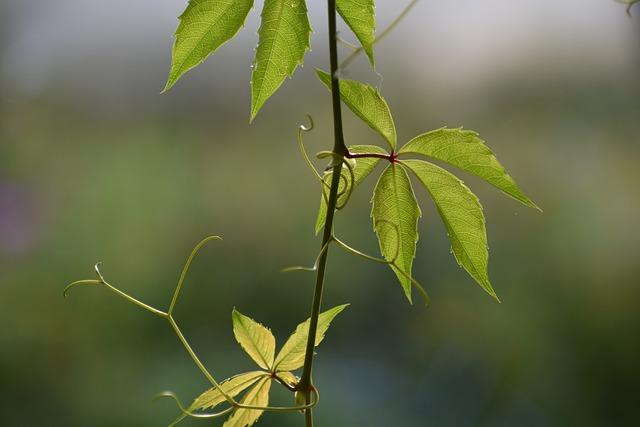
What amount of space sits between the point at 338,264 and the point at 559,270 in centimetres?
60

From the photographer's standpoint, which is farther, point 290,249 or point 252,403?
point 290,249

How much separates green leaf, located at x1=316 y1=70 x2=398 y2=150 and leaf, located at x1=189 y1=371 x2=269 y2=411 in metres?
0.14

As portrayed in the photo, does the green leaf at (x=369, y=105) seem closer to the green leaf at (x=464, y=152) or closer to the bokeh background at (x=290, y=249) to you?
the green leaf at (x=464, y=152)

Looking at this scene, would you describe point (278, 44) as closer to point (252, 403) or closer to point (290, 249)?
point (252, 403)

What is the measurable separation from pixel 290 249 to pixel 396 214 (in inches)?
58.1

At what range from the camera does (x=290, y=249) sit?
1.82m

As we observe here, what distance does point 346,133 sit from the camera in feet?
5.34

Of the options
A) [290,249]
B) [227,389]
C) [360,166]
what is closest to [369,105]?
[360,166]

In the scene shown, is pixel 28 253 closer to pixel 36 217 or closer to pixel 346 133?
pixel 36 217

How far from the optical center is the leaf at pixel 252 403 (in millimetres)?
350

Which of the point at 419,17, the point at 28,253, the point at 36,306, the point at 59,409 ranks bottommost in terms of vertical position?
the point at 59,409

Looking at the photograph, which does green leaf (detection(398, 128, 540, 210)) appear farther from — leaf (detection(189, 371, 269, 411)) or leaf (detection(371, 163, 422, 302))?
leaf (detection(189, 371, 269, 411))

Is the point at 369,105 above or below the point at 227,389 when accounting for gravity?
above

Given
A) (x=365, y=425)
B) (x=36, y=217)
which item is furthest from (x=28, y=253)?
(x=365, y=425)
